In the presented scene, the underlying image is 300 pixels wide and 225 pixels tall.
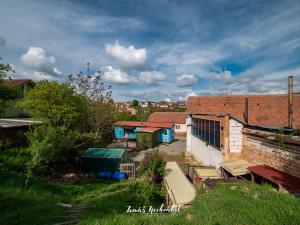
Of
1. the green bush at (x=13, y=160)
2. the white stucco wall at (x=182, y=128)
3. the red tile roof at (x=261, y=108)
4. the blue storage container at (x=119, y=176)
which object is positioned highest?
the red tile roof at (x=261, y=108)

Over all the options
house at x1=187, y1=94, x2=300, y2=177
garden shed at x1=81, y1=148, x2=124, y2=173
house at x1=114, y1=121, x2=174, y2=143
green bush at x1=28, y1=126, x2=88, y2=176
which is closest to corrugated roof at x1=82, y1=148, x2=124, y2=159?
garden shed at x1=81, y1=148, x2=124, y2=173

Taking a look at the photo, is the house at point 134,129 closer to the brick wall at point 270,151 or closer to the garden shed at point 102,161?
the garden shed at point 102,161

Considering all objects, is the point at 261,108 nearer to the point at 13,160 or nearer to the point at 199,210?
the point at 199,210

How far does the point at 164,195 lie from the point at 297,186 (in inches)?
263

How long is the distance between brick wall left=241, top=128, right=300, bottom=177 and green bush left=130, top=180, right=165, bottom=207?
18.3 ft

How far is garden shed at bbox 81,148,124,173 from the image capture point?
17297 mm

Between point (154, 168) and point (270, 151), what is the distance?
6415 millimetres

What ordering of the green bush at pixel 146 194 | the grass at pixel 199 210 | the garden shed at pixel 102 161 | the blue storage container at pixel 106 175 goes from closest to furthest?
the grass at pixel 199 210 → the green bush at pixel 146 194 → the blue storage container at pixel 106 175 → the garden shed at pixel 102 161

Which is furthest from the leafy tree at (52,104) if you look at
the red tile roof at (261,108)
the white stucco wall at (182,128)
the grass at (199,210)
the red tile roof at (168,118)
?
the white stucco wall at (182,128)

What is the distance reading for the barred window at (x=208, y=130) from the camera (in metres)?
15.5

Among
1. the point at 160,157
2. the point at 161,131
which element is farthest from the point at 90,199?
the point at 161,131

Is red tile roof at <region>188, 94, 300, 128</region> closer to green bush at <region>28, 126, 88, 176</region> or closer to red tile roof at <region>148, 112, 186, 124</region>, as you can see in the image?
green bush at <region>28, 126, 88, 176</region>

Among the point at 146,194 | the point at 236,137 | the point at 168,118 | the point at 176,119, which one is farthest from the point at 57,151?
the point at 176,119

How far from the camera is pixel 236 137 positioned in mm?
13531
